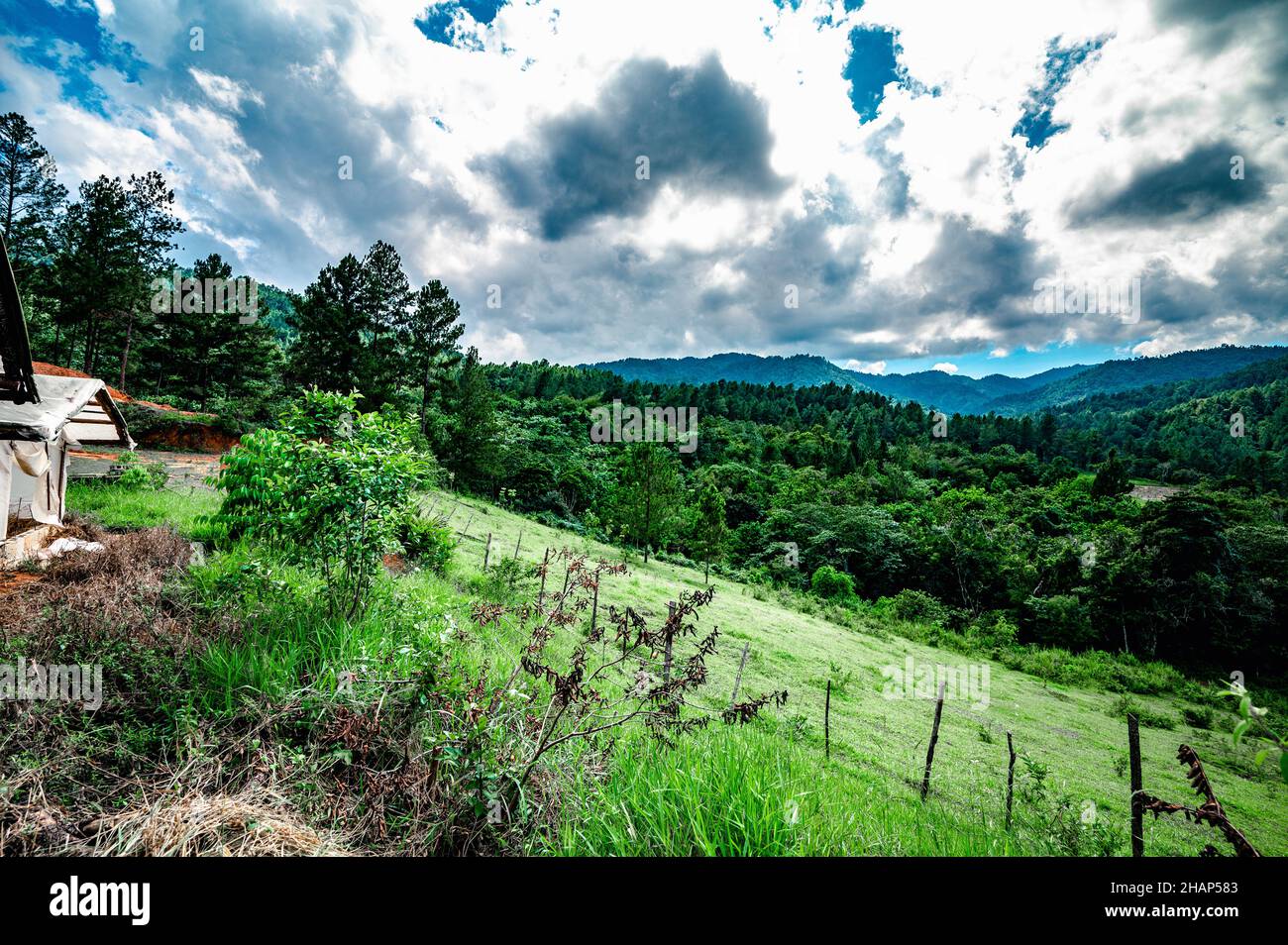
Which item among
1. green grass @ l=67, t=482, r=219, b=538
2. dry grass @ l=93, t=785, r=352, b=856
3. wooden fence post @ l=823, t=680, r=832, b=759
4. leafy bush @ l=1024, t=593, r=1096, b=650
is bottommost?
leafy bush @ l=1024, t=593, r=1096, b=650

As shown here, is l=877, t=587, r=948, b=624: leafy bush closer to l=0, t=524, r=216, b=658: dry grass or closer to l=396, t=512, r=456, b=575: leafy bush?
l=396, t=512, r=456, b=575: leafy bush

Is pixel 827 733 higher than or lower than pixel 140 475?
lower

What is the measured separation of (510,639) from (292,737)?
13.4 ft

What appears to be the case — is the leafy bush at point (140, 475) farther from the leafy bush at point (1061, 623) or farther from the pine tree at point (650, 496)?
the leafy bush at point (1061, 623)

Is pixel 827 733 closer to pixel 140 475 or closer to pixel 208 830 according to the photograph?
pixel 208 830

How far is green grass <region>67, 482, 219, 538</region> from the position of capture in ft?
29.8

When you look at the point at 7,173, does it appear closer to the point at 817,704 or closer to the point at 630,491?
the point at 630,491

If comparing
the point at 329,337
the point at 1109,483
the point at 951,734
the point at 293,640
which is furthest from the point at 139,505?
the point at 1109,483

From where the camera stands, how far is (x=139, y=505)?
1047 cm

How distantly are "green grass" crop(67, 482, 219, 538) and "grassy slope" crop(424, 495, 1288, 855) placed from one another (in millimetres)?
5845

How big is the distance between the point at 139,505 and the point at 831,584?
4157 centimetres

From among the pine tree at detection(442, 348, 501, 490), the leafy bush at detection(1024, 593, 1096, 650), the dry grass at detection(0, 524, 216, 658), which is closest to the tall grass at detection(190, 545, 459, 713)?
the dry grass at detection(0, 524, 216, 658)
